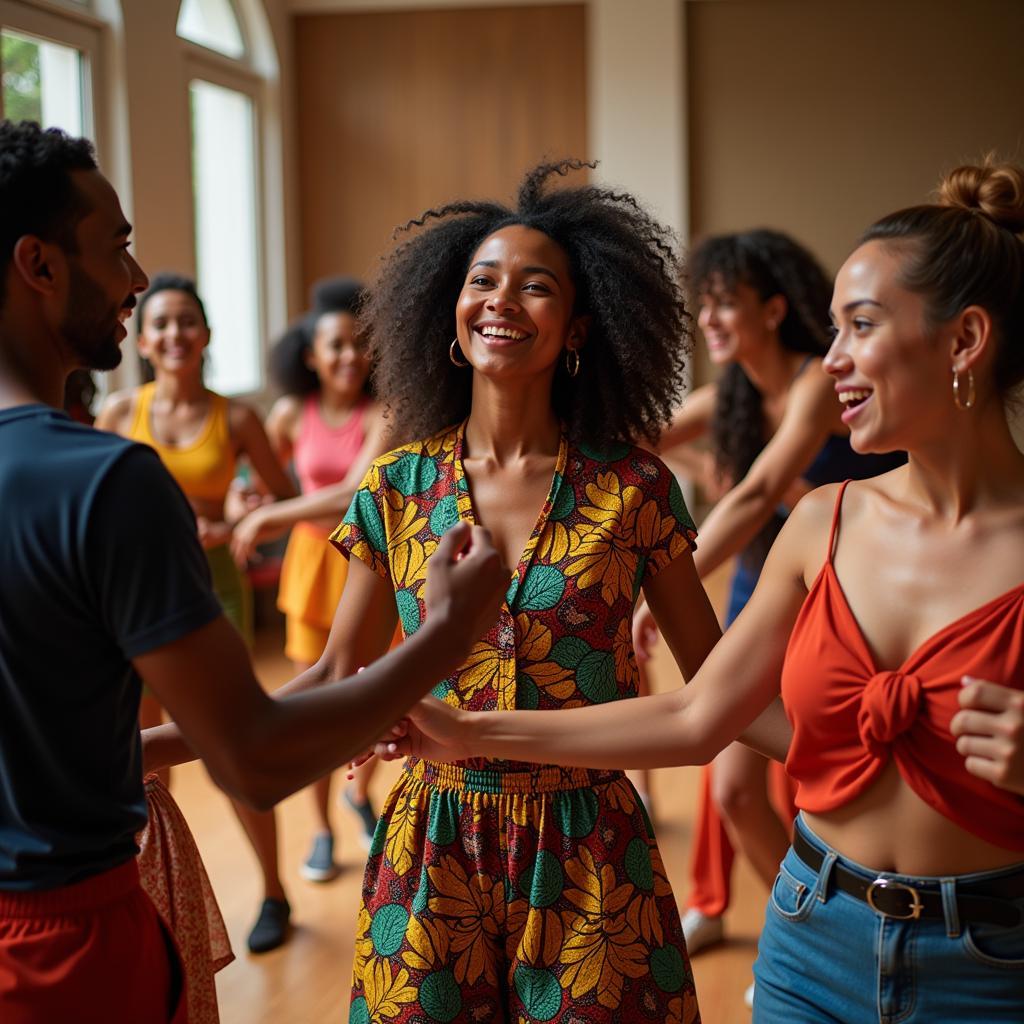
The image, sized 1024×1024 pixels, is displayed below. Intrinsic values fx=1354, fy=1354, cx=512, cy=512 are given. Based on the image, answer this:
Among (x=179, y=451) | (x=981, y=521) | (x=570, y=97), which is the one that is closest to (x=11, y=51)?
(x=179, y=451)

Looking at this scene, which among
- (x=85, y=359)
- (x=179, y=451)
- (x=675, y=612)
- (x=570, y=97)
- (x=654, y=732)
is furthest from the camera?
(x=570, y=97)

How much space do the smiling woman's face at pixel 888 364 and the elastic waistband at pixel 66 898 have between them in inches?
38.1

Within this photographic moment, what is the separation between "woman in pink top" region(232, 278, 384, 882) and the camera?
13.2ft

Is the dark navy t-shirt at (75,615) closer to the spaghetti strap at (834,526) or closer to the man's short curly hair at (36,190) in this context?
the man's short curly hair at (36,190)

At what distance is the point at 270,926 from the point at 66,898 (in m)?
2.42

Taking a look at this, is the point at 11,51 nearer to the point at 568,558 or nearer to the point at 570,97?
the point at 570,97

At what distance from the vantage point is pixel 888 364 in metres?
1.59

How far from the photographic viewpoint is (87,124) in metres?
6.16

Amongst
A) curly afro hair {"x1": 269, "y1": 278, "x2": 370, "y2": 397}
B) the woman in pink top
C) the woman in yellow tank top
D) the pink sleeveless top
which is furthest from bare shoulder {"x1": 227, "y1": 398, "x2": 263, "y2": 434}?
curly afro hair {"x1": 269, "y1": 278, "x2": 370, "y2": 397}

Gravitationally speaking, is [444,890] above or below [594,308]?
below

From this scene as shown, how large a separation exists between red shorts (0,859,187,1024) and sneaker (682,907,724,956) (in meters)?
2.34

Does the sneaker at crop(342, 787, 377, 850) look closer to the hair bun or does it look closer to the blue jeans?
the blue jeans

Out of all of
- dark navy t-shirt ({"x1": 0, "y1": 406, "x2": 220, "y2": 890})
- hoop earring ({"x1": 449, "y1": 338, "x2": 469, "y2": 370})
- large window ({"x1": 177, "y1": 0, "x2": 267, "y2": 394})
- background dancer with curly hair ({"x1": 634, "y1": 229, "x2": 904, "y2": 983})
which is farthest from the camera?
large window ({"x1": 177, "y1": 0, "x2": 267, "y2": 394})

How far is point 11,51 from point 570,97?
401 centimetres
